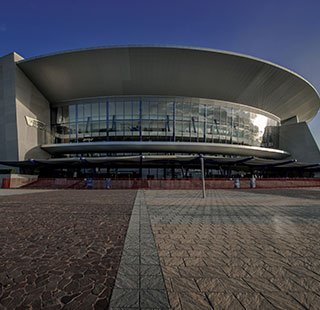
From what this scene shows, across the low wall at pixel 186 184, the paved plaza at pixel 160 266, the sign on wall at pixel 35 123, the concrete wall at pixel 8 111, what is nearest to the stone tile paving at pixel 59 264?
the paved plaza at pixel 160 266

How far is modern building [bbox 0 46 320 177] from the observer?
31.5m

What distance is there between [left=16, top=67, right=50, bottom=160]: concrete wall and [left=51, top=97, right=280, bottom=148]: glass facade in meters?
2.52

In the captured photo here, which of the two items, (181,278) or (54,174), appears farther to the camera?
(54,174)

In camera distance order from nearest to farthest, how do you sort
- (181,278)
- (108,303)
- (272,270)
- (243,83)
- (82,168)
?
(108,303) < (181,278) < (272,270) < (243,83) < (82,168)

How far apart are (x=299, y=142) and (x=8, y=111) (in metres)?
49.4

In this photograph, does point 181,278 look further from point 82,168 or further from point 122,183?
point 82,168

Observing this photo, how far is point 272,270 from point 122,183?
23.3 m

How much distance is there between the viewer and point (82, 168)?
38500mm

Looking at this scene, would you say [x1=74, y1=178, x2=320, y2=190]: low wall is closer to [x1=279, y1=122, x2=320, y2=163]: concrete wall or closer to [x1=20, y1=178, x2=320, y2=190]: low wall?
[x1=20, y1=178, x2=320, y2=190]: low wall

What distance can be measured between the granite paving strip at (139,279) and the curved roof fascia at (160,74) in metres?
29.9

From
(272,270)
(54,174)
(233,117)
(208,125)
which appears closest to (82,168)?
(54,174)

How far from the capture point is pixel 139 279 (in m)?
3.18

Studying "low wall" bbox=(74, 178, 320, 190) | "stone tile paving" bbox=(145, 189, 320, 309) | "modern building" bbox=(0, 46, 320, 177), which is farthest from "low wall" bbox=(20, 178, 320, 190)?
"stone tile paving" bbox=(145, 189, 320, 309)

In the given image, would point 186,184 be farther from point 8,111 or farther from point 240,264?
point 8,111
